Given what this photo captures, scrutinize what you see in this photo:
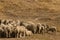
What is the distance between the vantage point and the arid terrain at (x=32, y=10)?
83.0 ft

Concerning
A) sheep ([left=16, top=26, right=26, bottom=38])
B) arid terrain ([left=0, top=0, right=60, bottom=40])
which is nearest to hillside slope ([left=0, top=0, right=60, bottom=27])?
arid terrain ([left=0, top=0, right=60, bottom=40])

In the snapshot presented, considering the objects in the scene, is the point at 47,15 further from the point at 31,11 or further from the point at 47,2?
the point at 47,2

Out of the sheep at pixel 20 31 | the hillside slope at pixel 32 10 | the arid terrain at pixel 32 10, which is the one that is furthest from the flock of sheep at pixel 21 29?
the hillside slope at pixel 32 10

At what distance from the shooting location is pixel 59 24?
22812 millimetres

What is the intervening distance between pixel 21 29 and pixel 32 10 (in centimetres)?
981

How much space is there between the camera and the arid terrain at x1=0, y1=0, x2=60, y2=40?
25.3 meters

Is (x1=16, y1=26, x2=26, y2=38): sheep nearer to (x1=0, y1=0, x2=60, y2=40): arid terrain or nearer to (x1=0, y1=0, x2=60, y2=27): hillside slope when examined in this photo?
(x1=0, y1=0, x2=60, y2=40): arid terrain

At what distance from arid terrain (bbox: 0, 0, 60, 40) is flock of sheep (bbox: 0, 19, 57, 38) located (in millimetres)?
2010

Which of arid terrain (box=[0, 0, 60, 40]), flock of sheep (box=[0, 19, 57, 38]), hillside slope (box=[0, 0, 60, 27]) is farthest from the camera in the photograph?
hillside slope (box=[0, 0, 60, 27])

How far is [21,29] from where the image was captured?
1861 centimetres

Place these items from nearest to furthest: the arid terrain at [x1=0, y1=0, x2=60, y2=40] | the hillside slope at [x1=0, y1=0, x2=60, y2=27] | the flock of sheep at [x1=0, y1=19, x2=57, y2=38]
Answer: the flock of sheep at [x1=0, y1=19, x2=57, y2=38] → the arid terrain at [x1=0, y1=0, x2=60, y2=40] → the hillside slope at [x1=0, y1=0, x2=60, y2=27]

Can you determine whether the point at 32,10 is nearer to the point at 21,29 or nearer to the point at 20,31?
the point at 21,29

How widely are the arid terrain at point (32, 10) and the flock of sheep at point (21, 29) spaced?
2.01 m

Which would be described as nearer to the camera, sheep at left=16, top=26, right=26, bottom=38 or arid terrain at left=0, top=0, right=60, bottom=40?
sheep at left=16, top=26, right=26, bottom=38
